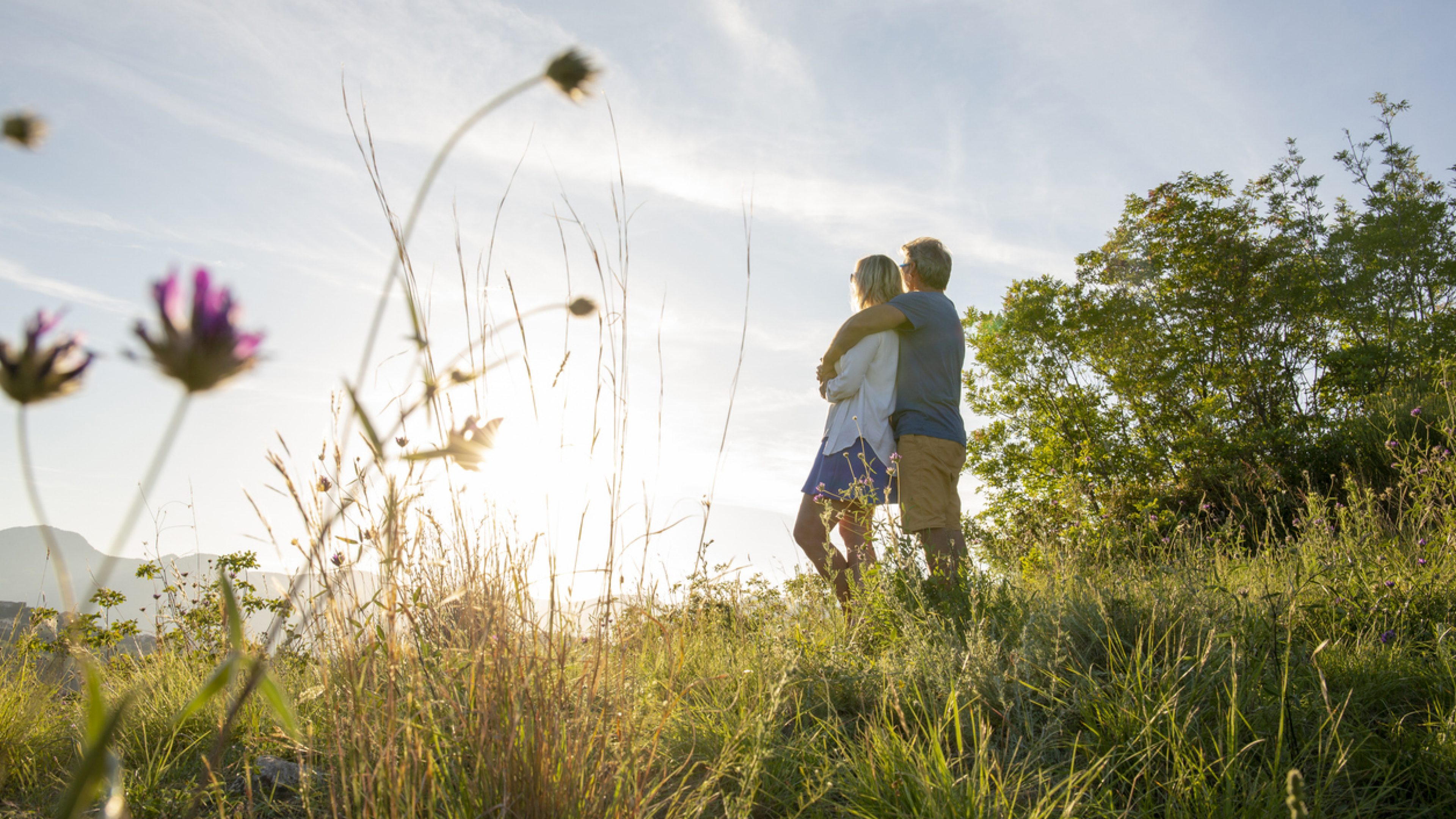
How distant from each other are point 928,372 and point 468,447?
9.57ft

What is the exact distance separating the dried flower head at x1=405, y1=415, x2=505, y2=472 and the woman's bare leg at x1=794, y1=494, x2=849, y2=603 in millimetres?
2622

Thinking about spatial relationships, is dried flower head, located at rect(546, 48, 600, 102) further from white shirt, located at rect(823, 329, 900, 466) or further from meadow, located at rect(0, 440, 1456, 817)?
white shirt, located at rect(823, 329, 900, 466)

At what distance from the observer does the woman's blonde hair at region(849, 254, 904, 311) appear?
3.67 metres

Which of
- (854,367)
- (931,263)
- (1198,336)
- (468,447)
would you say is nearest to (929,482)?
(854,367)

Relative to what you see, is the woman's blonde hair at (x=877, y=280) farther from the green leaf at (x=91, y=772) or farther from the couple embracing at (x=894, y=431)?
the green leaf at (x=91, y=772)

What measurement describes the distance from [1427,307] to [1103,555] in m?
12.3

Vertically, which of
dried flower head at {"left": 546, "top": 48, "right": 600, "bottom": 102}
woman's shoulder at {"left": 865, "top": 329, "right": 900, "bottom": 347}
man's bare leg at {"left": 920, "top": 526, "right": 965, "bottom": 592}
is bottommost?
man's bare leg at {"left": 920, "top": 526, "right": 965, "bottom": 592}

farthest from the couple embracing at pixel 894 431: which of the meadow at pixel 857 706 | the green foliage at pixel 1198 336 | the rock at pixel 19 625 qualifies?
the green foliage at pixel 1198 336

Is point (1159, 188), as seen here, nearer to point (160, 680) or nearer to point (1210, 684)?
point (1210, 684)

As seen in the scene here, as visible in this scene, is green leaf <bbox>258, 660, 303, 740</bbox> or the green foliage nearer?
green leaf <bbox>258, 660, 303, 740</bbox>

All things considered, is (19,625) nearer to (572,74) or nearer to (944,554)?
(944,554)

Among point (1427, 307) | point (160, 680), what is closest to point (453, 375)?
point (160, 680)

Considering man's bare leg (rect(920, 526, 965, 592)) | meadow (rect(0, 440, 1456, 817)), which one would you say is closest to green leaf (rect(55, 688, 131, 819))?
meadow (rect(0, 440, 1456, 817))

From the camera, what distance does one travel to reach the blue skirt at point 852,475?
3258mm
